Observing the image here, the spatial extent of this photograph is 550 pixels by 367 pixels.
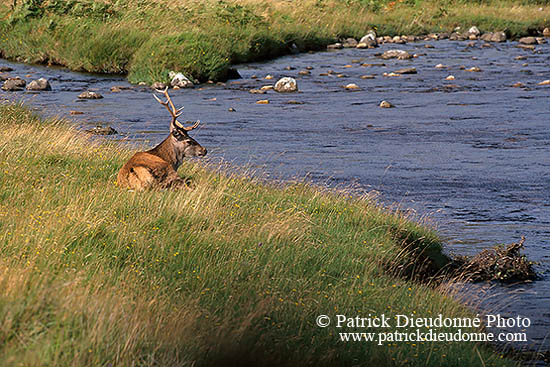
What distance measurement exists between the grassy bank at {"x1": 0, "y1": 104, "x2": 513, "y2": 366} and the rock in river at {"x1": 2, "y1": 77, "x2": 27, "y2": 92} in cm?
1310

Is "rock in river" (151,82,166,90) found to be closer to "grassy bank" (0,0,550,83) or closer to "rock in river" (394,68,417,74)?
"grassy bank" (0,0,550,83)

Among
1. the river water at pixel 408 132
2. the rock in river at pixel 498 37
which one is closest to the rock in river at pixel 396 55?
the river water at pixel 408 132

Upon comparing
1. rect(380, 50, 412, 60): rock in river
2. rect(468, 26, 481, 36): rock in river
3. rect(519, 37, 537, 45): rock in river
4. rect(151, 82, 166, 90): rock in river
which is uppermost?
rect(151, 82, 166, 90): rock in river

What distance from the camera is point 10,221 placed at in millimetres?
8328

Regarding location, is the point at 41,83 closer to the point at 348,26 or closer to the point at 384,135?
the point at 384,135

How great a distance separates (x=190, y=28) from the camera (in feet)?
107

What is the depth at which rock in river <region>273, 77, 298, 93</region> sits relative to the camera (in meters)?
26.2

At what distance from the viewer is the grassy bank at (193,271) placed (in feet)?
19.0

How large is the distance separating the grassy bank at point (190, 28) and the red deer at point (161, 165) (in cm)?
1633

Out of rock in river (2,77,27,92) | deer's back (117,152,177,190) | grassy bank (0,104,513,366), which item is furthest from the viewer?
rock in river (2,77,27,92)

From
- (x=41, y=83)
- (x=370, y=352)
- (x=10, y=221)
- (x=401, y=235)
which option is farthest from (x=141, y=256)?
(x=41, y=83)

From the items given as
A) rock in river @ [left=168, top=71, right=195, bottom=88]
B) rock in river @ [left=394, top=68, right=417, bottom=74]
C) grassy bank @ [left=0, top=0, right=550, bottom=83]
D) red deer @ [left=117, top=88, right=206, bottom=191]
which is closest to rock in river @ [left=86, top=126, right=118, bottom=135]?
red deer @ [left=117, top=88, right=206, bottom=191]

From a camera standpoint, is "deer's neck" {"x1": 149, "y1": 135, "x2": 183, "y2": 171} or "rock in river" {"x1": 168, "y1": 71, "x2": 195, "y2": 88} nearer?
"deer's neck" {"x1": 149, "y1": 135, "x2": 183, "y2": 171}

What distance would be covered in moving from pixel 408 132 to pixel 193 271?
42.4 feet
